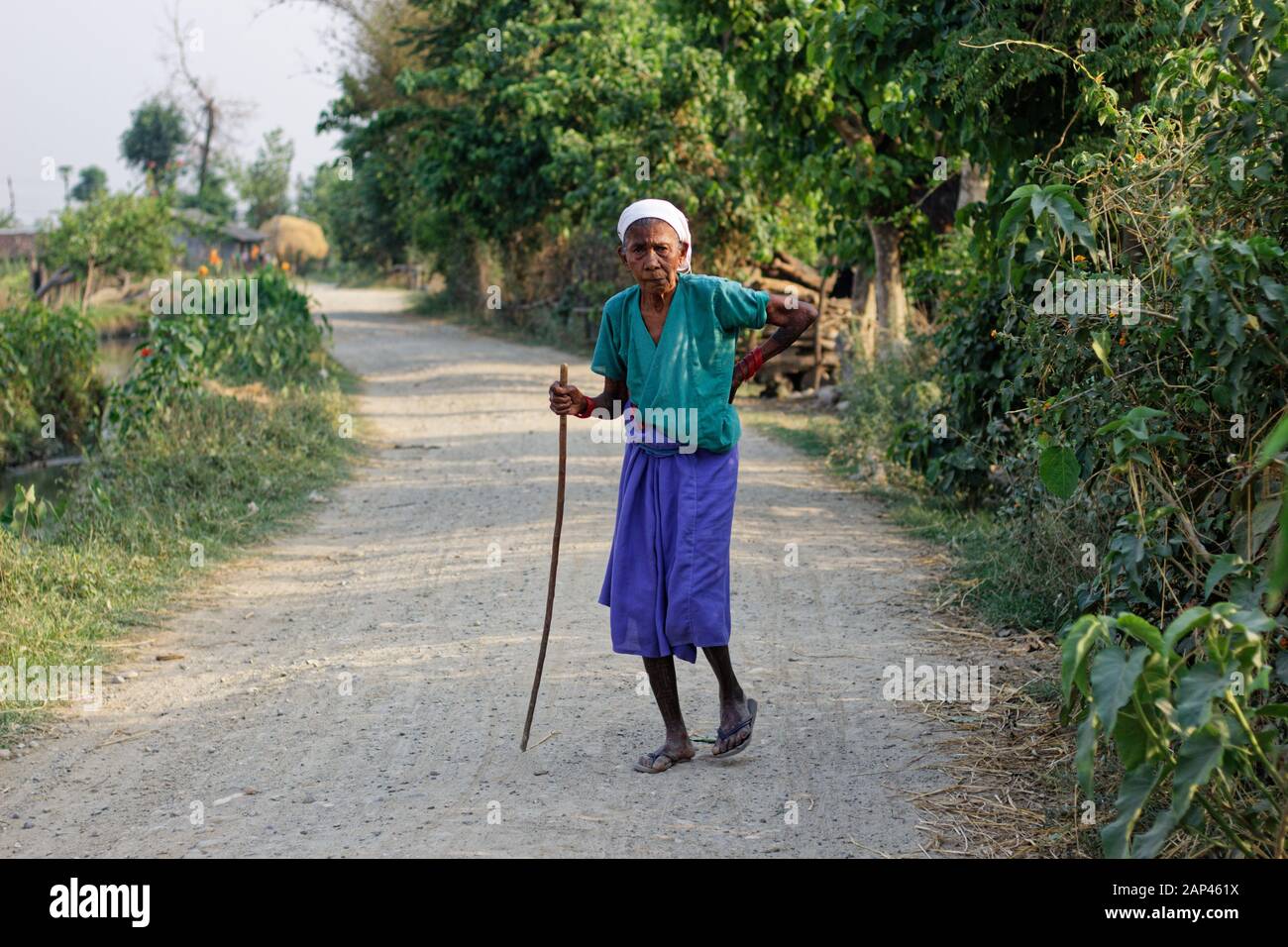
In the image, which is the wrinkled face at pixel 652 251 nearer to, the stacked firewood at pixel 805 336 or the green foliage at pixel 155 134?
the stacked firewood at pixel 805 336

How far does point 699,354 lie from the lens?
14.7ft

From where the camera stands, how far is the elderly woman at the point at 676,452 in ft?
14.5

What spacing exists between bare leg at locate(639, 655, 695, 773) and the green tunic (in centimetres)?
76

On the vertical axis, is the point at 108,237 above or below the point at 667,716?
above

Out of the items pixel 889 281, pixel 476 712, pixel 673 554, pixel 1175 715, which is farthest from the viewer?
pixel 889 281

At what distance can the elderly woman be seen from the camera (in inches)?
174

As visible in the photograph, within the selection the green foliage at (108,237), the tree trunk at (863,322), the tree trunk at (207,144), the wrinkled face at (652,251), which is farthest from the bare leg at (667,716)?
the tree trunk at (207,144)

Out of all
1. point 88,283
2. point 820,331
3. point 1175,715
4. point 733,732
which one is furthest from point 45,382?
point 1175,715

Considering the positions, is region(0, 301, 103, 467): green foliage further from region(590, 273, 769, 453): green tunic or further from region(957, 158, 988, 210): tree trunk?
region(590, 273, 769, 453): green tunic

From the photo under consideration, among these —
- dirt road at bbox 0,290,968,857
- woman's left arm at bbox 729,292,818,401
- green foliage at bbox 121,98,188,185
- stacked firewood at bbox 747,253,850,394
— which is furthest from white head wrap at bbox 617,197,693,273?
green foliage at bbox 121,98,188,185

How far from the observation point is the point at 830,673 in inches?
220

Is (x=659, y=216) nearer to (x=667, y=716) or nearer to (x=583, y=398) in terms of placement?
(x=583, y=398)

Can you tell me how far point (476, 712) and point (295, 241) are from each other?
1891 inches

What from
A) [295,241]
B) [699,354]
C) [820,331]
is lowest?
[699,354]
